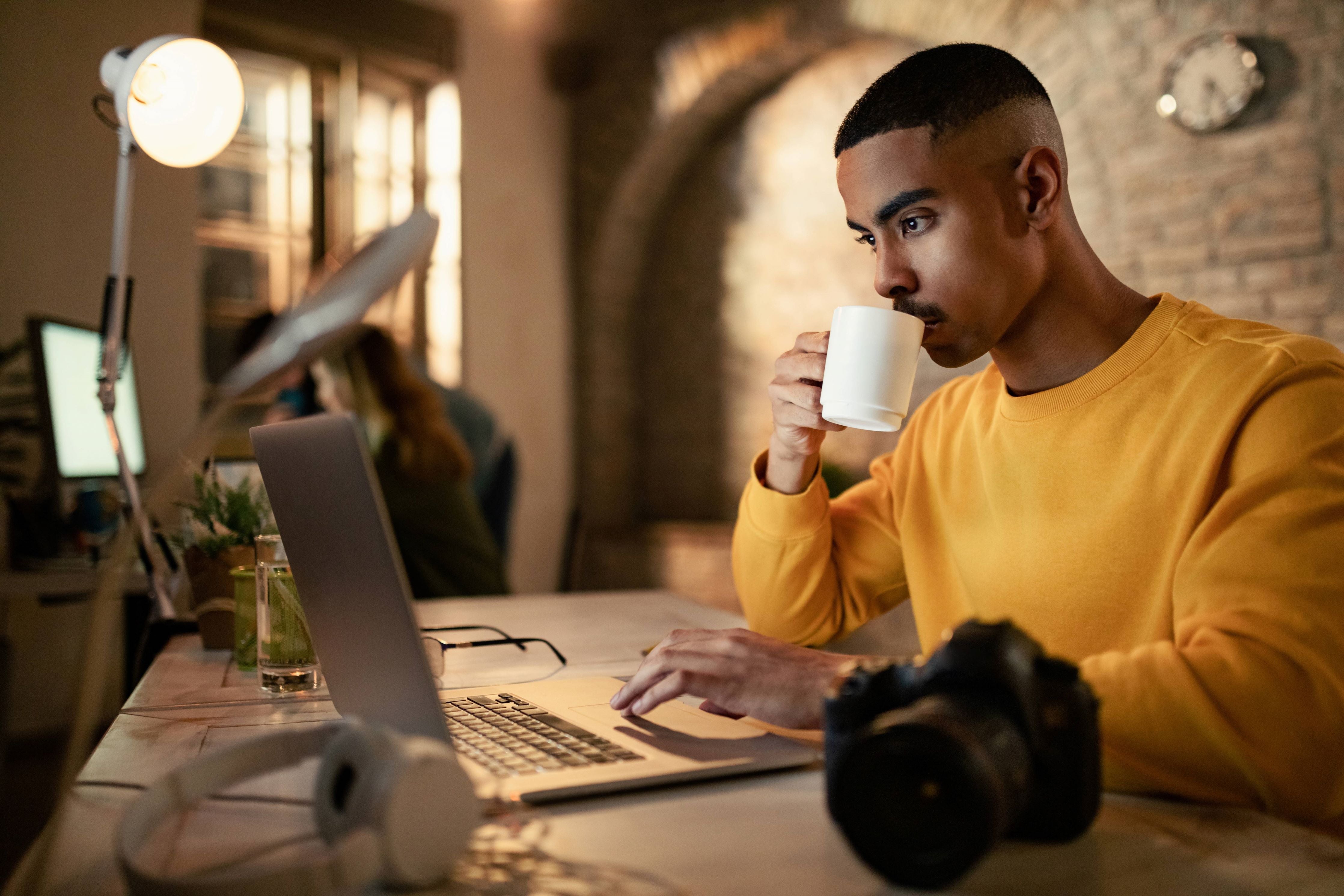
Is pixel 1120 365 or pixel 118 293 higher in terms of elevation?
pixel 118 293

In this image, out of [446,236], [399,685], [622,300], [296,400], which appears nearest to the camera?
[399,685]

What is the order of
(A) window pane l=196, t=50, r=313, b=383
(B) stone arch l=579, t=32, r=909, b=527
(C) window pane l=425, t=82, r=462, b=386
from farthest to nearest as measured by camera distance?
(B) stone arch l=579, t=32, r=909, b=527 → (C) window pane l=425, t=82, r=462, b=386 → (A) window pane l=196, t=50, r=313, b=383

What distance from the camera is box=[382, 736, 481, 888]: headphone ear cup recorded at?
1.75ft

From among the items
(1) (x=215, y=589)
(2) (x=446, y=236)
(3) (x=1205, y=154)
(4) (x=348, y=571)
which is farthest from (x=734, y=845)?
(2) (x=446, y=236)

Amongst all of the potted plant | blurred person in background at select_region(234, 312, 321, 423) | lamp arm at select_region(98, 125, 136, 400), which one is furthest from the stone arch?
the potted plant

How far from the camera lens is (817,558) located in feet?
4.34

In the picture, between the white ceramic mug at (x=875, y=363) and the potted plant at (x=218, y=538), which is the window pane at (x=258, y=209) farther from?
the white ceramic mug at (x=875, y=363)

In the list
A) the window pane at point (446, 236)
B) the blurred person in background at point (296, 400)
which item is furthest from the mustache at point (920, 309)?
the window pane at point (446, 236)

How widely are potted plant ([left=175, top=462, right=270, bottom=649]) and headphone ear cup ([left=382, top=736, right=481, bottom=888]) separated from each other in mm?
953

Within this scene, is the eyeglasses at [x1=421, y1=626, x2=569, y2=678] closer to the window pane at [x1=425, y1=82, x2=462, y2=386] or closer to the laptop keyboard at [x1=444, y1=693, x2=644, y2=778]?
the laptop keyboard at [x1=444, y1=693, x2=644, y2=778]

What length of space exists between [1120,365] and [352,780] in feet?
2.90

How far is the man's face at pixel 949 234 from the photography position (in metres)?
1.10

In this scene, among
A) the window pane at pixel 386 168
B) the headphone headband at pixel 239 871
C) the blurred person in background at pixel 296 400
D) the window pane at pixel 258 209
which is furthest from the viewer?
the window pane at pixel 386 168

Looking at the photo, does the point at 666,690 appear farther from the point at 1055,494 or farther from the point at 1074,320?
the point at 1074,320
